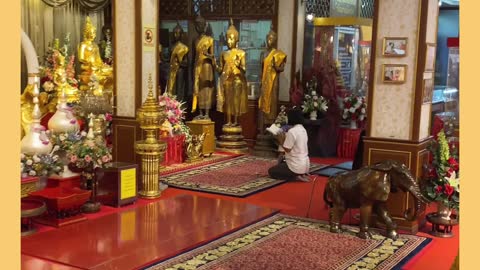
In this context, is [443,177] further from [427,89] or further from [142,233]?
[142,233]

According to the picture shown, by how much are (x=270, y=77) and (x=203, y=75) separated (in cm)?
123

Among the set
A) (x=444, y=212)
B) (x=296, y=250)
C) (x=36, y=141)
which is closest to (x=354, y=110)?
(x=444, y=212)

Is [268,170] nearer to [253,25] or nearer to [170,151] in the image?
[170,151]

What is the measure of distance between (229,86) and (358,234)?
17.9ft

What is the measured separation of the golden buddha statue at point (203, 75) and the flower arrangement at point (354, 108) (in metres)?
2.36

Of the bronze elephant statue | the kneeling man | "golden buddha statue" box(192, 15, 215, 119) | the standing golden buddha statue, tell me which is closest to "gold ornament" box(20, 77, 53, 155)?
the bronze elephant statue

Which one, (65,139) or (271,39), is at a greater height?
(271,39)

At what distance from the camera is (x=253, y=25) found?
437 inches

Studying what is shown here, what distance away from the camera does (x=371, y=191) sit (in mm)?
5023

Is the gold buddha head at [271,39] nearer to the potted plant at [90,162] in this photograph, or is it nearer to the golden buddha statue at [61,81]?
the golden buddha statue at [61,81]

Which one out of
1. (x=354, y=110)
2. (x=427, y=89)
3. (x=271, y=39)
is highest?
(x=271, y=39)

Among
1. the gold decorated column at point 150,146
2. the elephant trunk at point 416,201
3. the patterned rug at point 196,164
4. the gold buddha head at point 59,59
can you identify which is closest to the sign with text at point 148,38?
the gold decorated column at point 150,146

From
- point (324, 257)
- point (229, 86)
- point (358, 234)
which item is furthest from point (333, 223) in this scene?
point (229, 86)

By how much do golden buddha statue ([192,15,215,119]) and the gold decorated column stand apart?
157 inches
